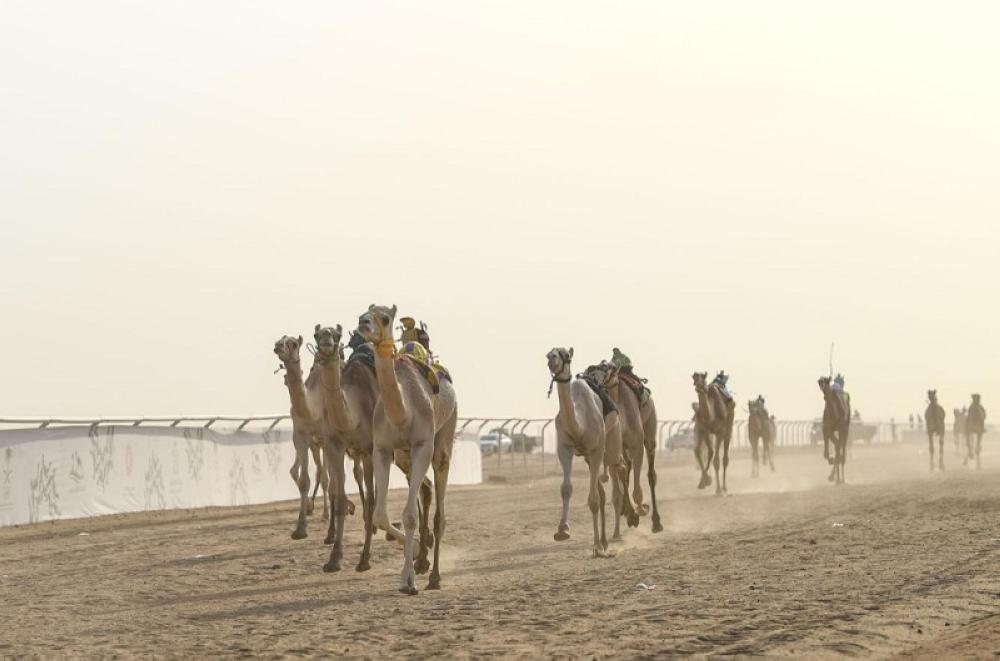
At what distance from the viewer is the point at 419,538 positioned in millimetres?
17859

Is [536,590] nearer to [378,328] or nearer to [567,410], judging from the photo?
[378,328]

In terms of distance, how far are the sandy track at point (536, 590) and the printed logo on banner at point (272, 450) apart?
8406 mm

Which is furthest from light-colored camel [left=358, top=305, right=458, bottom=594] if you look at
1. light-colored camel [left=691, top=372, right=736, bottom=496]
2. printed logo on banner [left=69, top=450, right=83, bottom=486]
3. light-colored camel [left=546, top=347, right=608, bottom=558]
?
light-colored camel [left=691, top=372, right=736, bottom=496]

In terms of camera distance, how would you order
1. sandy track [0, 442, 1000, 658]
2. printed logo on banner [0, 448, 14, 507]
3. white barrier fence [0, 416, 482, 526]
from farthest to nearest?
white barrier fence [0, 416, 482, 526]
printed logo on banner [0, 448, 14, 507]
sandy track [0, 442, 1000, 658]

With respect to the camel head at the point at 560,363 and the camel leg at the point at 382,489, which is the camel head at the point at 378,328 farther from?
the camel head at the point at 560,363

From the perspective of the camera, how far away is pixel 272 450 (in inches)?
1438

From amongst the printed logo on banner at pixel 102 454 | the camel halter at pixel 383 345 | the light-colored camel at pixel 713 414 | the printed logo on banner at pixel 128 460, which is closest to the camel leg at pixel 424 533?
the camel halter at pixel 383 345

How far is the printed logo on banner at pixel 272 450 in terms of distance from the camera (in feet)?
119

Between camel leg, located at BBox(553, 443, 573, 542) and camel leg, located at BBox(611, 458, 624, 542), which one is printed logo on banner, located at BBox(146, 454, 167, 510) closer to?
camel leg, located at BBox(611, 458, 624, 542)

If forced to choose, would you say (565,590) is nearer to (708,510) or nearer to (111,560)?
(111,560)

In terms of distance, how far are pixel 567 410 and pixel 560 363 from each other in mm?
773

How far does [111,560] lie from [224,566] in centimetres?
212

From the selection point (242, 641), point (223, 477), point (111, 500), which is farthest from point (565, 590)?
point (223, 477)

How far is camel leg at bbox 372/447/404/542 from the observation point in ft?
50.2
